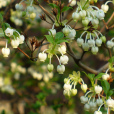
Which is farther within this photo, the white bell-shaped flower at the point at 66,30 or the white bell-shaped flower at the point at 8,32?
the white bell-shaped flower at the point at 66,30

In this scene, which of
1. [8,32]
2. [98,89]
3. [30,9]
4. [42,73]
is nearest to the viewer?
[8,32]

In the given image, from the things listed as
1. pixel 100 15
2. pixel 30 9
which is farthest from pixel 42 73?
pixel 100 15

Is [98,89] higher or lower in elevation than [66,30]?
lower

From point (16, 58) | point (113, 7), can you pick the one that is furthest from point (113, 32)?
point (16, 58)

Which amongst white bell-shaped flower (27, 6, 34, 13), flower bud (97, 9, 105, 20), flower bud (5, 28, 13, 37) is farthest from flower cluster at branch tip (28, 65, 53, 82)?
flower bud (5, 28, 13, 37)

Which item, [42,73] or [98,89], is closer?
[98,89]

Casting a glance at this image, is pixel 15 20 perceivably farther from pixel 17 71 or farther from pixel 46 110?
pixel 46 110

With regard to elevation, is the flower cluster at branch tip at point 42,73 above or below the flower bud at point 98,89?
above

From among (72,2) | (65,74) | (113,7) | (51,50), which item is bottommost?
(51,50)

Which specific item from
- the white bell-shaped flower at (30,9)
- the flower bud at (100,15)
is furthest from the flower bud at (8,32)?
the flower bud at (100,15)

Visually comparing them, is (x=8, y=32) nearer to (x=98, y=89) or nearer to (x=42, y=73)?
(x=98, y=89)

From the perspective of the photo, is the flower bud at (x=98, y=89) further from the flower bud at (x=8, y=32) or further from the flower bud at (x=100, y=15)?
the flower bud at (x=8, y=32)
